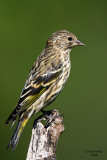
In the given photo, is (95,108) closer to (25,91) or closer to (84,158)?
(84,158)

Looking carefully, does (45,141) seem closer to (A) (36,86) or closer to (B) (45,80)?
(A) (36,86)

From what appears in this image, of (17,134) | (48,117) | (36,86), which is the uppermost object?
(36,86)

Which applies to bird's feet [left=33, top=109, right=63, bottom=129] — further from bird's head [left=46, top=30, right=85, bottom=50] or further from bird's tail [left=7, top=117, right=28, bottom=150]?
bird's head [left=46, top=30, right=85, bottom=50]

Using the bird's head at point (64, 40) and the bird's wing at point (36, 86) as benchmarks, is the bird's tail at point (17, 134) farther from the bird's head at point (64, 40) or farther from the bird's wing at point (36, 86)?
the bird's head at point (64, 40)

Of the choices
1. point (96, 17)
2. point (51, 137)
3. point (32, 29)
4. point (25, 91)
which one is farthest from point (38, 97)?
point (96, 17)

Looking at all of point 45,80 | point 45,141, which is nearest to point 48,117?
point 45,80

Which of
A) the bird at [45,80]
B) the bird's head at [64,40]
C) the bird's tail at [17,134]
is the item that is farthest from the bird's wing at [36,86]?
the bird's head at [64,40]

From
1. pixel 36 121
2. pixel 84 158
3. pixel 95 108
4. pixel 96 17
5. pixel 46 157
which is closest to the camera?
pixel 46 157
